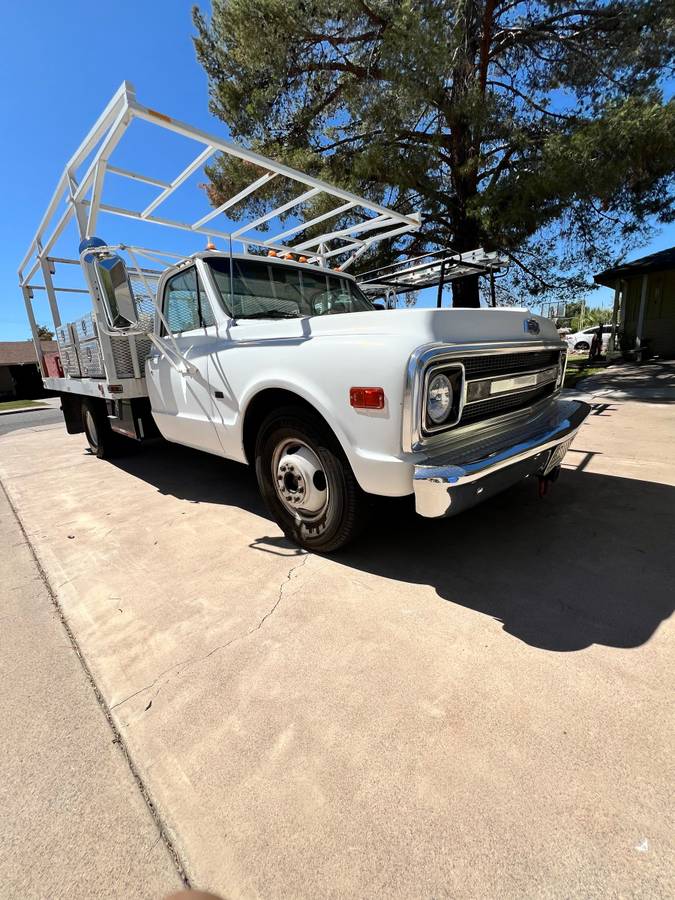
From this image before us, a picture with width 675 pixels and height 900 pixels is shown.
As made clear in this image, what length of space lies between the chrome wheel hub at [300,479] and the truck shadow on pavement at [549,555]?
34 centimetres

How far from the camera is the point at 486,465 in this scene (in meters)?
2.10

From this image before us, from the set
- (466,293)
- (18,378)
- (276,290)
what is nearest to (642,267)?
(466,293)

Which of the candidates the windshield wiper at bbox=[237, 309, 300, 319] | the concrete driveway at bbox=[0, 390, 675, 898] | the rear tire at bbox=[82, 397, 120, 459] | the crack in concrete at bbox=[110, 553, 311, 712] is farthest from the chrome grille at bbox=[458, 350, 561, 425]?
the rear tire at bbox=[82, 397, 120, 459]

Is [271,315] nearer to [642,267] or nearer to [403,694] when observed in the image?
[403,694]

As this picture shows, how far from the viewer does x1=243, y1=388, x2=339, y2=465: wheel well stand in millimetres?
2711

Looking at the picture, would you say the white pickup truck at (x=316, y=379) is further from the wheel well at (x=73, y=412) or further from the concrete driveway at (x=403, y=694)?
the wheel well at (x=73, y=412)

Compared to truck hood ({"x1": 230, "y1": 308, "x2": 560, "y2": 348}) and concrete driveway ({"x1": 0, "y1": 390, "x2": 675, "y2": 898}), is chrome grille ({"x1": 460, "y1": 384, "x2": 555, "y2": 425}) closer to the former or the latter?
truck hood ({"x1": 230, "y1": 308, "x2": 560, "y2": 348})

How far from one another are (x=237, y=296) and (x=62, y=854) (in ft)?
10.8

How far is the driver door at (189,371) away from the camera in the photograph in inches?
136

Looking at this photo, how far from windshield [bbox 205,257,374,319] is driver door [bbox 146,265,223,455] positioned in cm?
21

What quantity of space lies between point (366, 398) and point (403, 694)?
134 cm

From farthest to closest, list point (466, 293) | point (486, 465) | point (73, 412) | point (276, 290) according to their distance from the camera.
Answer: point (466, 293), point (73, 412), point (276, 290), point (486, 465)

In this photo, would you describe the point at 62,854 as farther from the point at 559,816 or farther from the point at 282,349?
the point at 282,349

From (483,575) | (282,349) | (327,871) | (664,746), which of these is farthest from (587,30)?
(327,871)
